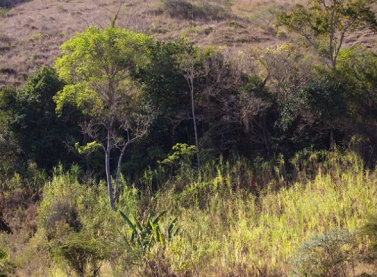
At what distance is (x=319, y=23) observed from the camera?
52.1 feet

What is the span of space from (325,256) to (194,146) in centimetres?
674

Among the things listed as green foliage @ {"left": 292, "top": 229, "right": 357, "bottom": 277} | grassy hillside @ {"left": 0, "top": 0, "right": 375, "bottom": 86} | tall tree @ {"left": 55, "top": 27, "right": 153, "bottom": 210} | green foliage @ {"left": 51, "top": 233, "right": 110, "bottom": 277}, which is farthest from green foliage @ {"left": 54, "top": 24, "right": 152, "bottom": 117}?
green foliage @ {"left": 292, "top": 229, "right": 357, "bottom": 277}

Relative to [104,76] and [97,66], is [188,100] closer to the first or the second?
[104,76]

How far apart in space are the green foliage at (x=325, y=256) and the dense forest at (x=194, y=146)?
4.31 feet

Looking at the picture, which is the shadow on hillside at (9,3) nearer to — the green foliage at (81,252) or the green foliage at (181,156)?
the green foliage at (181,156)

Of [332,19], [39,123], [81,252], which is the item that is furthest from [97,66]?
[81,252]

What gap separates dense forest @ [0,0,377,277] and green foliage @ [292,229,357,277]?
1.31 m

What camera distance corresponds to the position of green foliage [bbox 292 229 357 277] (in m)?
7.83

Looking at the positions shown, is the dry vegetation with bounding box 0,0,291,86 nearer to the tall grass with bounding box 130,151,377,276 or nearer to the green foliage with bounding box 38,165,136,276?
the green foliage with bounding box 38,165,136,276

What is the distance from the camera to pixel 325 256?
8.19 metres

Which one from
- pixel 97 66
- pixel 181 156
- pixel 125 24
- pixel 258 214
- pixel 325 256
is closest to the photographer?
pixel 325 256

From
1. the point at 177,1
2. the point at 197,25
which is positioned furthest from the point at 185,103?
the point at 177,1

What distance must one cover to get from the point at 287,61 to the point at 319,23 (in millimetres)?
1855

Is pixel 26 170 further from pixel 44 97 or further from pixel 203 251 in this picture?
pixel 203 251
